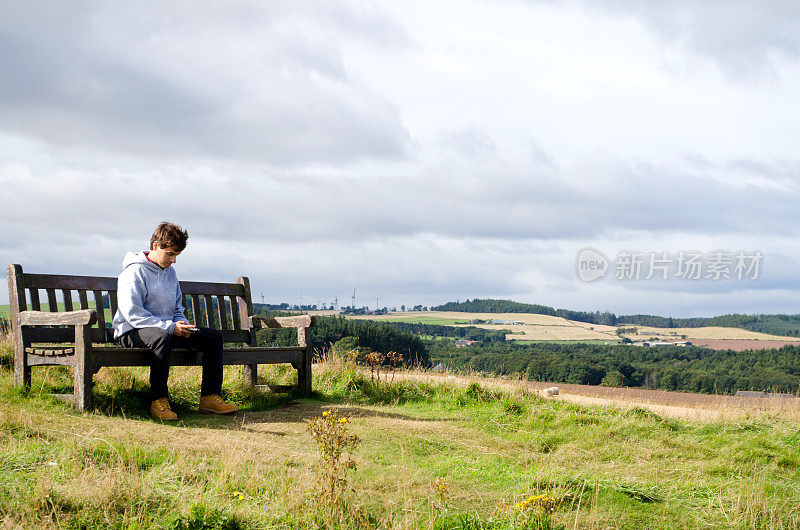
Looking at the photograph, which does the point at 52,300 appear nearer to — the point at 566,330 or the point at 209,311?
the point at 209,311

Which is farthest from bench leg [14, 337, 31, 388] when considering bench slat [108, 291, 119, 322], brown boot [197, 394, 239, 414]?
brown boot [197, 394, 239, 414]

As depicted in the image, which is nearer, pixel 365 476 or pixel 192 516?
pixel 192 516

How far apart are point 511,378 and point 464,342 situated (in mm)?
68734

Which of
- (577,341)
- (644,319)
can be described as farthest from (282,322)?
(644,319)

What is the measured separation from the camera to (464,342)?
78688 millimetres

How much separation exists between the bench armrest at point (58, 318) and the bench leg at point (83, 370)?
9 centimetres

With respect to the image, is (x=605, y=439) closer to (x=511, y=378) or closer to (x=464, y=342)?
(x=511, y=378)

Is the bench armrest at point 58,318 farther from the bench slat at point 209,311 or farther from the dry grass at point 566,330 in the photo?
the dry grass at point 566,330

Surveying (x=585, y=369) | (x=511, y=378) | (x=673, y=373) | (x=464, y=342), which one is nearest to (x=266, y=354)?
(x=511, y=378)

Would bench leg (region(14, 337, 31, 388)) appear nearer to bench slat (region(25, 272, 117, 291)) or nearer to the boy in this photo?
bench slat (region(25, 272, 117, 291))

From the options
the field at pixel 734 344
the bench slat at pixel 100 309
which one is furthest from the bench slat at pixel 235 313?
the field at pixel 734 344

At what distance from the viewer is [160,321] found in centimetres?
636

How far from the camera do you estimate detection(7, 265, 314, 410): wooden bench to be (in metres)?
6.00

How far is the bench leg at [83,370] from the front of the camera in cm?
592
